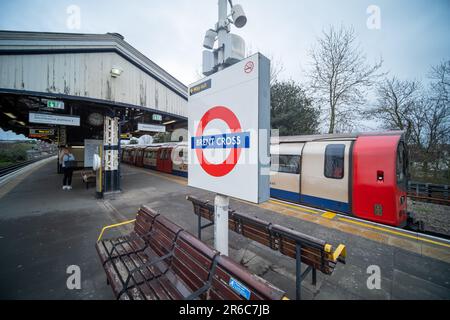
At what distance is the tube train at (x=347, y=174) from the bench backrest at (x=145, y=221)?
466 cm

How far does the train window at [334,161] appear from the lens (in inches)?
193

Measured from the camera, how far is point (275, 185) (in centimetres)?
654

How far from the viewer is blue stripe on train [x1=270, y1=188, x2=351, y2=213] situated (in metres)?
4.90

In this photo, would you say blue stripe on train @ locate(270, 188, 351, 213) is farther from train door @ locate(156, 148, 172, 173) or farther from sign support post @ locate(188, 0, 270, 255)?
train door @ locate(156, 148, 172, 173)

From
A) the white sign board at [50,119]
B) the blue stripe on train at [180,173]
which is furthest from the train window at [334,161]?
the blue stripe on train at [180,173]

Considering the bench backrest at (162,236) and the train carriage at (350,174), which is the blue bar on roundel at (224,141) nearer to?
the bench backrest at (162,236)

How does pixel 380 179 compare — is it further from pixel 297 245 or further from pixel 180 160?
pixel 180 160

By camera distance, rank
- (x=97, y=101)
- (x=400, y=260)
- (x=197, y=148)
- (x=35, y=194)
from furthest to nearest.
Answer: (x=35, y=194) → (x=97, y=101) → (x=400, y=260) → (x=197, y=148)

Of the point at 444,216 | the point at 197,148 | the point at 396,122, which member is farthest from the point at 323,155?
the point at 396,122

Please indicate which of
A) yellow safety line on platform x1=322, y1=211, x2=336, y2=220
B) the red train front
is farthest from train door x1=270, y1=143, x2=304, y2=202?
the red train front

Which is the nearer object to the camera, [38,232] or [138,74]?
[38,232]

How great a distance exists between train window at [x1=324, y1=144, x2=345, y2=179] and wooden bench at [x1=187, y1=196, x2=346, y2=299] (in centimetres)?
312

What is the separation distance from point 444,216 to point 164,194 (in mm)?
10672
